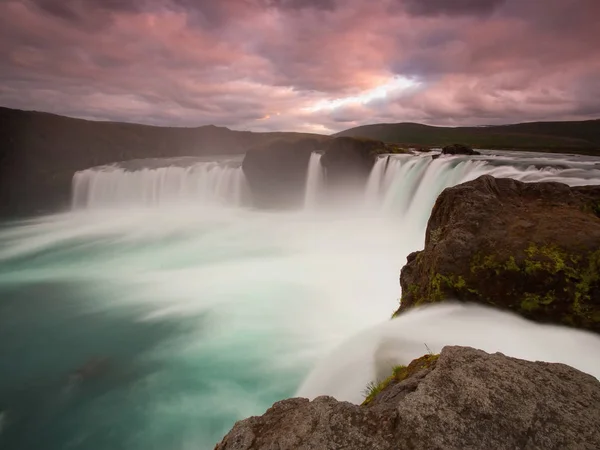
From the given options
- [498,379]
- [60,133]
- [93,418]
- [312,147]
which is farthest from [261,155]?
[60,133]

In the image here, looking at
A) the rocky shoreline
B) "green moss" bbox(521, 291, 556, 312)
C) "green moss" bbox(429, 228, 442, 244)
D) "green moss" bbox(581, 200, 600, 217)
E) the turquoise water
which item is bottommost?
the turquoise water

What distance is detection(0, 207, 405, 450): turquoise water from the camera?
29.7ft

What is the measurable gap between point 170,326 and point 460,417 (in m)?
13.2

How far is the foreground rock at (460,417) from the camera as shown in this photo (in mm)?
2219

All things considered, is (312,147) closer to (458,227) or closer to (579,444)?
(458,227)

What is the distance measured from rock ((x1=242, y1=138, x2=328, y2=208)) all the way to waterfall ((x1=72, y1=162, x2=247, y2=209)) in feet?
9.88

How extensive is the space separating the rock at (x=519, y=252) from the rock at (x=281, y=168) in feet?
105

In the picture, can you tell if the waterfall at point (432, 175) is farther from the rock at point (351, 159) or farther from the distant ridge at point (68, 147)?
the distant ridge at point (68, 147)

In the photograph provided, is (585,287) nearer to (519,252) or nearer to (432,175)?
(519,252)

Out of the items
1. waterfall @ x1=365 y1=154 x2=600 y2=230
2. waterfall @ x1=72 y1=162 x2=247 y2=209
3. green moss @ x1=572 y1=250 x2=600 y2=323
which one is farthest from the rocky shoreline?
waterfall @ x1=72 y1=162 x2=247 y2=209

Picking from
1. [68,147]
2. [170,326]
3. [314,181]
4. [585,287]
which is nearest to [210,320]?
[170,326]

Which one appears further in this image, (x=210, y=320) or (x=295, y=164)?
(x=295, y=164)

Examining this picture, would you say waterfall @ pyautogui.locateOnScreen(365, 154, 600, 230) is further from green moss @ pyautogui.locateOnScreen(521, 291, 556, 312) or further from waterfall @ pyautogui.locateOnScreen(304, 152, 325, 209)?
green moss @ pyautogui.locateOnScreen(521, 291, 556, 312)

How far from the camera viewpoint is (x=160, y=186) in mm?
45688
